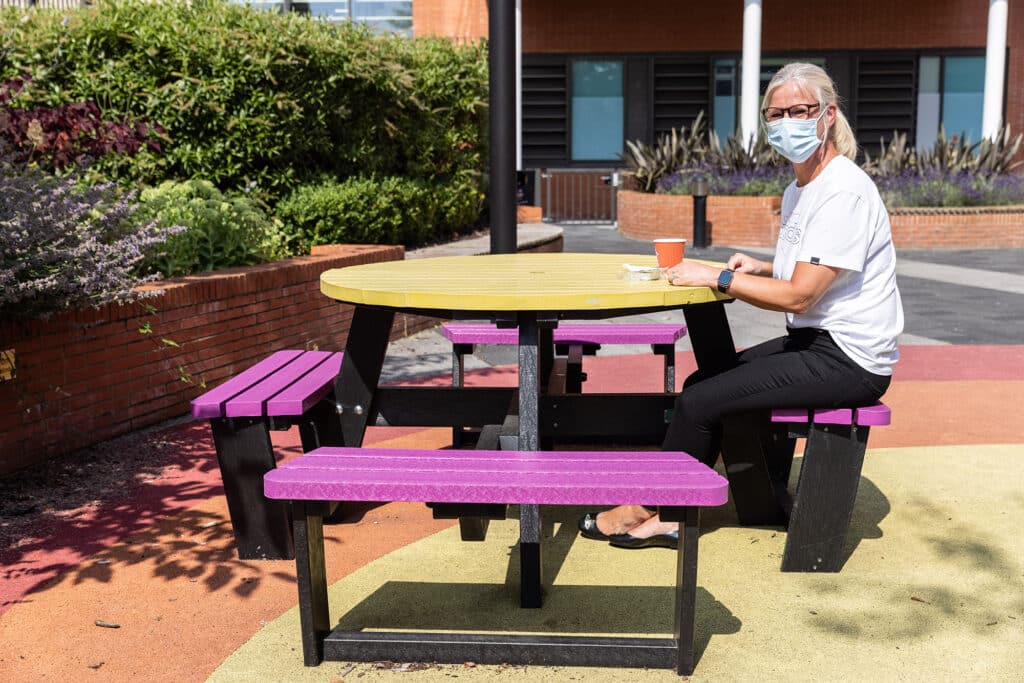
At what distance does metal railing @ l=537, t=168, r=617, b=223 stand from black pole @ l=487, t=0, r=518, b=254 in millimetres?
14737

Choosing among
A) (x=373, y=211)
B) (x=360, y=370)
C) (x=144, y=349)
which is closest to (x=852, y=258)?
(x=360, y=370)

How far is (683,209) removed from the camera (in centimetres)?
1672

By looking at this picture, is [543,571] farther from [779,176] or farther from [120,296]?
[779,176]

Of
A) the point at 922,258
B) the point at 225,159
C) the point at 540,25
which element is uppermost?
the point at 540,25

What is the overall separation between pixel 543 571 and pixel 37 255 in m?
2.66

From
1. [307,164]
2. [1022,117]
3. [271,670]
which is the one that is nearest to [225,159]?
[307,164]

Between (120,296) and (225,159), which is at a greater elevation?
(225,159)

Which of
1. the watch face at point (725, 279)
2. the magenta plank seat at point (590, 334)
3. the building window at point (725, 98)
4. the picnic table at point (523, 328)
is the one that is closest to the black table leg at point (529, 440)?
the picnic table at point (523, 328)

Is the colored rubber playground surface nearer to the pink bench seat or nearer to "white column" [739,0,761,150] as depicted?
the pink bench seat

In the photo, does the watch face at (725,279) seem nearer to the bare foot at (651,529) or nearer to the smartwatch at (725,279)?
the smartwatch at (725,279)

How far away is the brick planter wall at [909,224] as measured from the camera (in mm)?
15688

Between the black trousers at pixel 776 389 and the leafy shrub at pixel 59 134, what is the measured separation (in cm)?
395

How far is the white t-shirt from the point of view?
3.68 meters

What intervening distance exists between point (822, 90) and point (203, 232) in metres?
4.39
